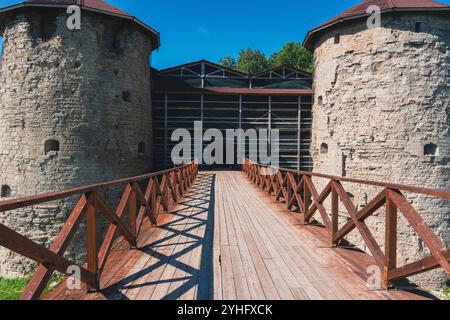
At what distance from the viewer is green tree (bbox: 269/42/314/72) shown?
2448 cm

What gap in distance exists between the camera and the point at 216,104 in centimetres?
1488

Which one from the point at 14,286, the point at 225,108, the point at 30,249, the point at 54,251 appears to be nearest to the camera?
the point at 30,249

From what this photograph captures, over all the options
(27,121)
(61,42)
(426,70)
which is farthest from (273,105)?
(27,121)

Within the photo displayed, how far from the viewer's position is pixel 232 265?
2.88m

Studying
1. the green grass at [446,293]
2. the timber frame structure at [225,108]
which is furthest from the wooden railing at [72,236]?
the timber frame structure at [225,108]

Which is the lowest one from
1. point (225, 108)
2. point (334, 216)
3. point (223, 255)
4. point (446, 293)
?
point (446, 293)

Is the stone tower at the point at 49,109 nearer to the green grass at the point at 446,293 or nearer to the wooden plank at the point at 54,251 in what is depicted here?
the wooden plank at the point at 54,251

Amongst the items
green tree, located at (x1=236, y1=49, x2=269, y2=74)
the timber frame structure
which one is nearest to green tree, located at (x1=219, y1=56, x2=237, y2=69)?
green tree, located at (x1=236, y1=49, x2=269, y2=74)

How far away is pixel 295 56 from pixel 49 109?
2215 centimetres

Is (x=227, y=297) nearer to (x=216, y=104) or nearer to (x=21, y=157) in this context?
(x=21, y=157)

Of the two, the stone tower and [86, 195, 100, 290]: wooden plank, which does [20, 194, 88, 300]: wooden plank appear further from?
the stone tower

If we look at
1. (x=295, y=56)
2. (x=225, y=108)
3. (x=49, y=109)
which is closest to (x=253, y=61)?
(x=295, y=56)

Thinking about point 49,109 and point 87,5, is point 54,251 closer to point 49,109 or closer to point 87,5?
point 49,109

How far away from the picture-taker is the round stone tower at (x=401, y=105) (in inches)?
387
